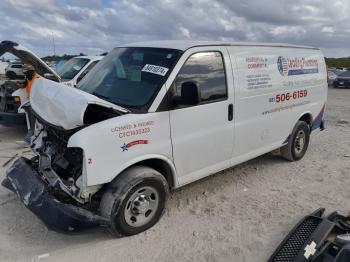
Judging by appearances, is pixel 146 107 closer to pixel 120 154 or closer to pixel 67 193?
pixel 120 154

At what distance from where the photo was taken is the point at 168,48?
4648 mm

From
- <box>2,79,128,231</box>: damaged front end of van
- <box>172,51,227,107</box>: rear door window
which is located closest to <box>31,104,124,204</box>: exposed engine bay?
<box>2,79,128,231</box>: damaged front end of van

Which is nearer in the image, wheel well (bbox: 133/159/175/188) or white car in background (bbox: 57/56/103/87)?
wheel well (bbox: 133/159/175/188)

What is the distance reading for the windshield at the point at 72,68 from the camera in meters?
10.2

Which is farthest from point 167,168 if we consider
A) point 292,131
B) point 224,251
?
point 292,131

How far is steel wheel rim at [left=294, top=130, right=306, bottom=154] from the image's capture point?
22.8ft

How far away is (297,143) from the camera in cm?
705

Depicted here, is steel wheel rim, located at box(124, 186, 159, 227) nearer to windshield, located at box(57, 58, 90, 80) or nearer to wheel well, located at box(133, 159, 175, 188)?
wheel well, located at box(133, 159, 175, 188)

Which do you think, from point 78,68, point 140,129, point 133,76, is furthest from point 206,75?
point 78,68

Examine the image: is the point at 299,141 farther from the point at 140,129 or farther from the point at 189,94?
the point at 140,129

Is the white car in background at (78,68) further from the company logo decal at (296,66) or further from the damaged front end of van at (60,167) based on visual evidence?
the company logo decal at (296,66)

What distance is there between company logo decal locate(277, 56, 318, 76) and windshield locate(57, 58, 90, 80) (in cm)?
590

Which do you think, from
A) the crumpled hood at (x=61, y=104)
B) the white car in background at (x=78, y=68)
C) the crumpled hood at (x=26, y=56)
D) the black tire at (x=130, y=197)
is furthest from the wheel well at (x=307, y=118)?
the white car in background at (x=78, y=68)

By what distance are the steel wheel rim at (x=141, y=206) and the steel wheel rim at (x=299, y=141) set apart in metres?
3.59
